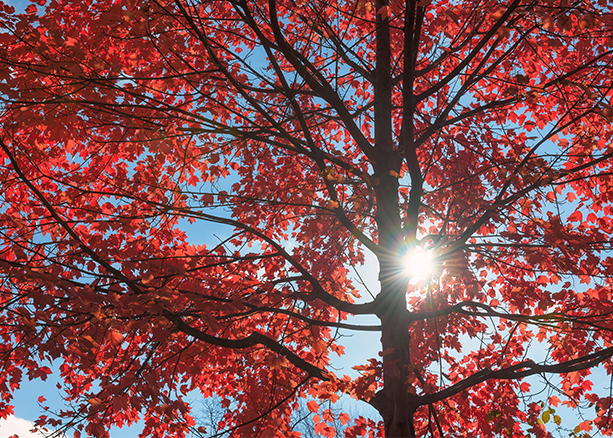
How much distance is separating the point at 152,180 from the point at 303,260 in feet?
9.97

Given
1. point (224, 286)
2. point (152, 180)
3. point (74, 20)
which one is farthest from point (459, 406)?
point (74, 20)

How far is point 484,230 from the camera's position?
6.09 m

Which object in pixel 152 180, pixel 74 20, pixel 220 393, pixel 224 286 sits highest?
pixel 74 20

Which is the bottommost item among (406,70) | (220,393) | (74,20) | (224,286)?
(220,393)

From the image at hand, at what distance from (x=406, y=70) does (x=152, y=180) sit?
3654 mm

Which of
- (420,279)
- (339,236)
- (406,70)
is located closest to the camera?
(406,70)

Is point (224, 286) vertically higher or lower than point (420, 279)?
lower

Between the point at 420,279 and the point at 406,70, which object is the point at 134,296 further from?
the point at 420,279

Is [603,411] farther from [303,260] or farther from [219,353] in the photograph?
[219,353]

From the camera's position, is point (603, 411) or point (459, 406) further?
point (459, 406)

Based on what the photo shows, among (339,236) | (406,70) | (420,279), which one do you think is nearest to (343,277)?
(339,236)

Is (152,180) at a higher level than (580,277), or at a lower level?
higher

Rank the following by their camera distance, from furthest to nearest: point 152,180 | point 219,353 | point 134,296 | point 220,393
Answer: point 220,393 → point 219,353 → point 152,180 → point 134,296

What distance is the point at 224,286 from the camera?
559 cm
